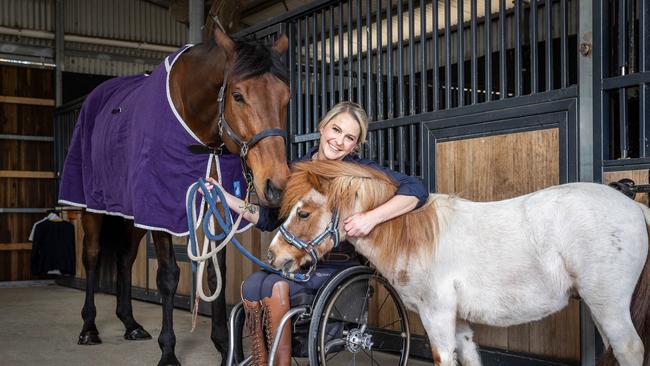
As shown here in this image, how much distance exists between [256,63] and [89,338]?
1.91 m

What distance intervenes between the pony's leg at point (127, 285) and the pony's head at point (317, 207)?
6.43 ft

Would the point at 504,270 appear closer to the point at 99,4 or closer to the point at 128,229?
the point at 128,229

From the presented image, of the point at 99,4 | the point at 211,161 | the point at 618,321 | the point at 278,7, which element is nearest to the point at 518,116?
the point at 618,321

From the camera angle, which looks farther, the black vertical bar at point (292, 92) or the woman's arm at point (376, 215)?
the black vertical bar at point (292, 92)

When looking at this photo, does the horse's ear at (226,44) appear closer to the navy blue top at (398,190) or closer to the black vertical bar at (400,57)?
the navy blue top at (398,190)

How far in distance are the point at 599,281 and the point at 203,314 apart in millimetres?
3096

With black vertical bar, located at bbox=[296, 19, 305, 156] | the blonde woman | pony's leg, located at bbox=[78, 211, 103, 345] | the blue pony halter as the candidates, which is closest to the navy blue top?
the blonde woman

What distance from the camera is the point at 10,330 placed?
144 inches

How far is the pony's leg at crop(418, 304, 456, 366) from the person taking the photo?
164cm

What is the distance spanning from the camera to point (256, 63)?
216 centimetres

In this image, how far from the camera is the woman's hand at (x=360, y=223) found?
1695 mm

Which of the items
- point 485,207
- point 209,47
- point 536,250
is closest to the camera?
point 536,250

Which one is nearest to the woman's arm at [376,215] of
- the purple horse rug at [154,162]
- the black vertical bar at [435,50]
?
the purple horse rug at [154,162]

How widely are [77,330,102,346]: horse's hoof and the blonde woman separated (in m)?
1.61
